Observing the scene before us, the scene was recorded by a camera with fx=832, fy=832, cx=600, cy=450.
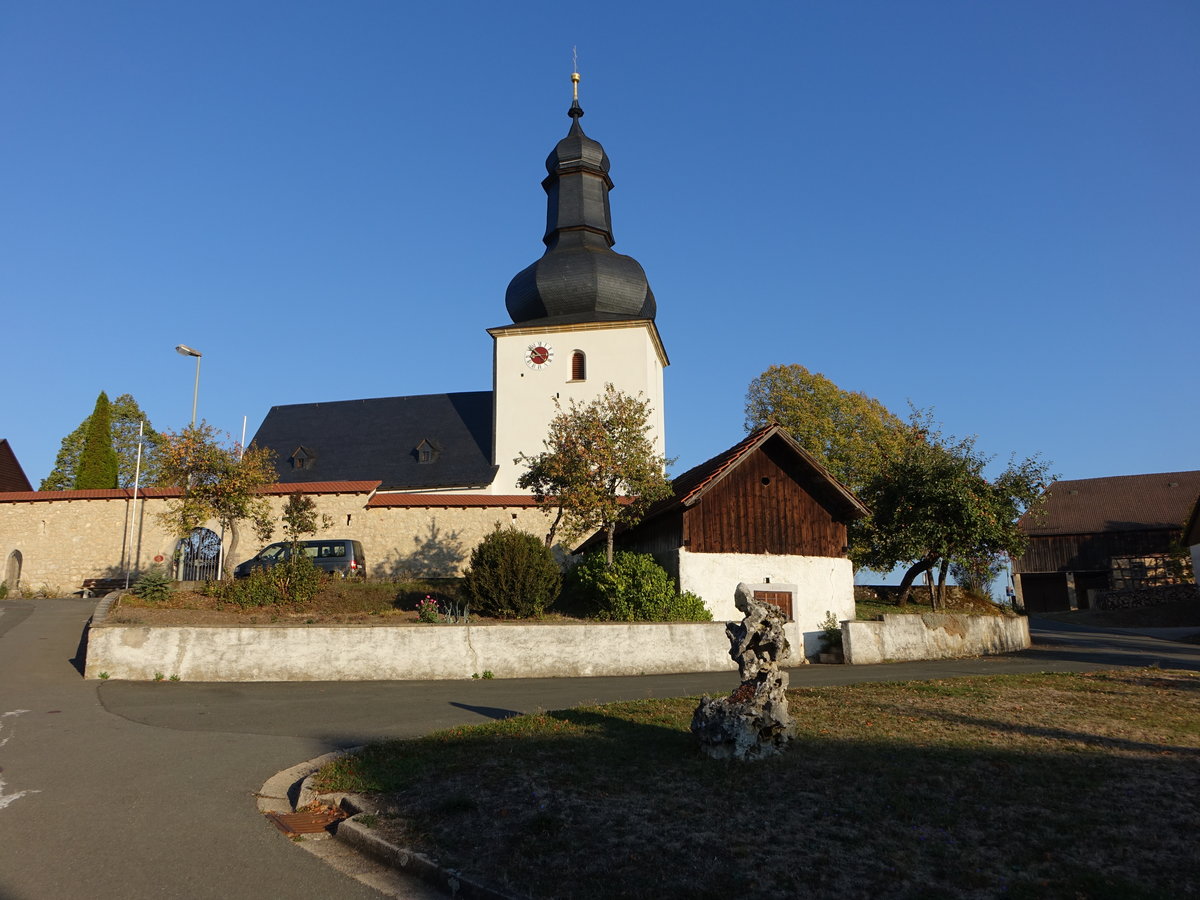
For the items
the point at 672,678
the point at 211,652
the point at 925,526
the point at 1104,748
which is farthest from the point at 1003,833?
the point at 925,526

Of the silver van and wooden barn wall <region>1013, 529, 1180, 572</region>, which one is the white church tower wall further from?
wooden barn wall <region>1013, 529, 1180, 572</region>

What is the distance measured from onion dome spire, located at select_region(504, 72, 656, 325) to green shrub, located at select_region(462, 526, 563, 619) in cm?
2268

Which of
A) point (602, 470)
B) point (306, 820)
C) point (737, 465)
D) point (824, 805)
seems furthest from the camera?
A: point (602, 470)

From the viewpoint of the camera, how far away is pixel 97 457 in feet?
131

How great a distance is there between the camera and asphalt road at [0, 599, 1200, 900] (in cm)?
532

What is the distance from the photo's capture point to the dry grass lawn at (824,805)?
481 centimetres

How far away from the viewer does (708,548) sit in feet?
63.7

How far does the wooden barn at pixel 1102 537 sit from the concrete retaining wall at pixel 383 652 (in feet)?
120

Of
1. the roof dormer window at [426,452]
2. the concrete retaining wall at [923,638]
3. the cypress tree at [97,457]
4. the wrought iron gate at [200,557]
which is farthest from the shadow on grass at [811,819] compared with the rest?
the cypress tree at [97,457]

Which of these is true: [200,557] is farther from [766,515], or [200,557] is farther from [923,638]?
[923,638]

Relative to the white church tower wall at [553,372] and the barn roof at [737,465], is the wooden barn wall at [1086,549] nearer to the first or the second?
the white church tower wall at [553,372]

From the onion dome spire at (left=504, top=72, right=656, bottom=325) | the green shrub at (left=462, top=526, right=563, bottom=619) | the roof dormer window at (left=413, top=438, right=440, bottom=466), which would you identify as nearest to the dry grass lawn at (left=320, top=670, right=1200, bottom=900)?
the green shrub at (left=462, top=526, right=563, bottom=619)

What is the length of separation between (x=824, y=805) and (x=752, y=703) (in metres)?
1.55

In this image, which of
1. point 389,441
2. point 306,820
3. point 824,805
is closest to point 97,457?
point 389,441
